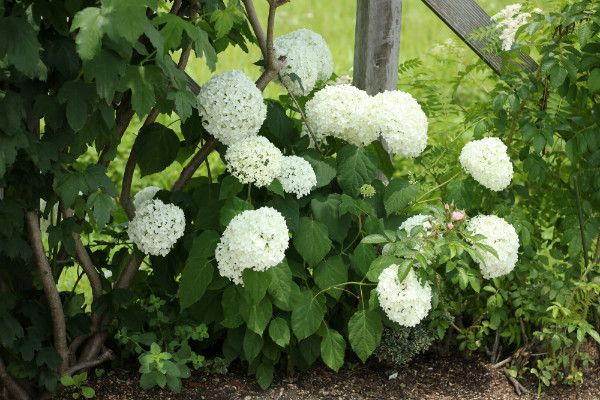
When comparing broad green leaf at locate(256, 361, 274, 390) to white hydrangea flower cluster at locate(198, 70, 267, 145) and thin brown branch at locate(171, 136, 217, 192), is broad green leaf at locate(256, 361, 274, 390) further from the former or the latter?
white hydrangea flower cluster at locate(198, 70, 267, 145)

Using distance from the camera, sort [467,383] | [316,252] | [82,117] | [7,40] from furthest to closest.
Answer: [467,383]
[316,252]
[82,117]
[7,40]

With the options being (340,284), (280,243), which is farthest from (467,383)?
(280,243)

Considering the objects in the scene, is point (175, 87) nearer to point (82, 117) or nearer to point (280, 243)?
point (82, 117)

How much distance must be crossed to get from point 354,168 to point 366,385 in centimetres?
82

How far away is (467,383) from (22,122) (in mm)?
1910

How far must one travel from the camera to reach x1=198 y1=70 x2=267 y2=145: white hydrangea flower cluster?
10.7ft

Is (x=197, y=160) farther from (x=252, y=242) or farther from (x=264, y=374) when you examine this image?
(x=264, y=374)

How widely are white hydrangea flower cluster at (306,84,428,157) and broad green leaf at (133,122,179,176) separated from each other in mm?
509

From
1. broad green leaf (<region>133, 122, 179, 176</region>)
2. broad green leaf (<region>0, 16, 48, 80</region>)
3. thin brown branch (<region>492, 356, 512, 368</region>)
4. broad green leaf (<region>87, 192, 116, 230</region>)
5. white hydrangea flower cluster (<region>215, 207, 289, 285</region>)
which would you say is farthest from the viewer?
thin brown branch (<region>492, 356, 512, 368</region>)

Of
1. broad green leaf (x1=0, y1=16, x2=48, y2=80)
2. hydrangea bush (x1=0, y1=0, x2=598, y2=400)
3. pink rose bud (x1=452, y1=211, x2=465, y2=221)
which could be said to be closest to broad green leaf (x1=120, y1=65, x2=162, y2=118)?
hydrangea bush (x1=0, y1=0, x2=598, y2=400)

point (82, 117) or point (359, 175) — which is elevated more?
point (82, 117)

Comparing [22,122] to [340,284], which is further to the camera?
[340,284]

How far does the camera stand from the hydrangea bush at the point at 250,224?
309 cm

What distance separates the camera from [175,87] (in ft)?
9.80
